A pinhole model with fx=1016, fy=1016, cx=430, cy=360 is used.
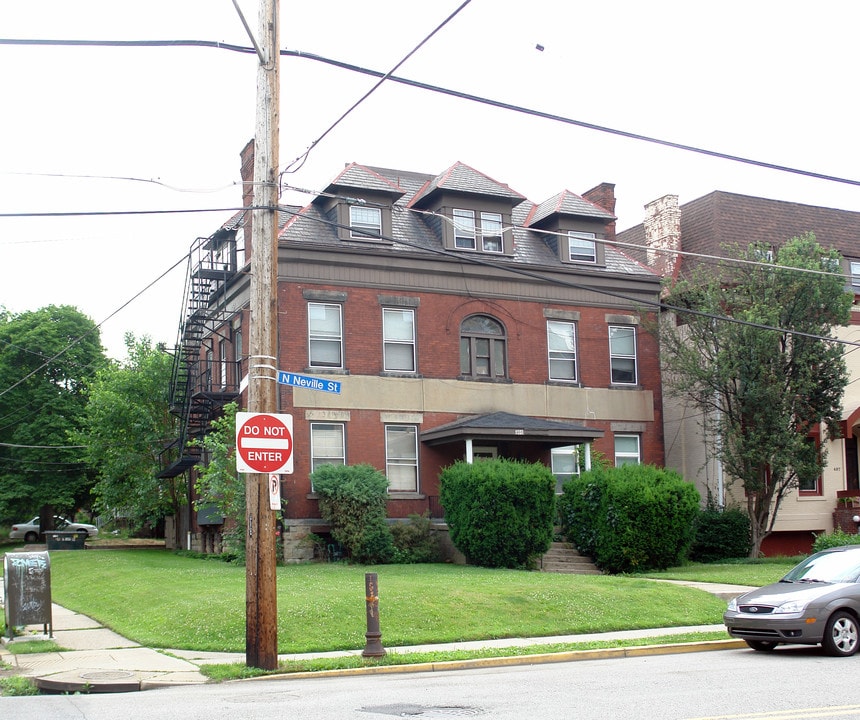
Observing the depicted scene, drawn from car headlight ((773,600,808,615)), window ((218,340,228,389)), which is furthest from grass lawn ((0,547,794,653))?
window ((218,340,228,389))

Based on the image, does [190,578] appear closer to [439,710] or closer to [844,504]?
[439,710]

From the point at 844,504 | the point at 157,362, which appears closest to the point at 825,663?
the point at 844,504

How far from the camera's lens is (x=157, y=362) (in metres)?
36.3

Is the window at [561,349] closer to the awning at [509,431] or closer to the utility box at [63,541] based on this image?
the awning at [509,431]

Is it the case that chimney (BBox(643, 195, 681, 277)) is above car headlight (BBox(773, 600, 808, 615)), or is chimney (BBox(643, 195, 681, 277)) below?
above

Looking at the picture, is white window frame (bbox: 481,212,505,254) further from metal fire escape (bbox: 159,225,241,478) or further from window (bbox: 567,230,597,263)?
metal fire escape (bbox: 159,225,241,478)

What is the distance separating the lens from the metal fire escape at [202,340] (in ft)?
98.8

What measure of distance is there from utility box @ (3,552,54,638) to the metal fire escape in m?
13.8

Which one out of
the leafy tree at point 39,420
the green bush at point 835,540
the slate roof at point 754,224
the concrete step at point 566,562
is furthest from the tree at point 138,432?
the green bush at point 835,540

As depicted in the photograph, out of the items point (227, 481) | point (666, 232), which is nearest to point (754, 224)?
point (666, 232)

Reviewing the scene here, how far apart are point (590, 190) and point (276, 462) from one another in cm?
2445

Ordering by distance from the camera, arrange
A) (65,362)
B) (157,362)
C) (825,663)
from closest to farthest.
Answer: (825,663)
(157,362)
(65,362)

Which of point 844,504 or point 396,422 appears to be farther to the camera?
point 844,504

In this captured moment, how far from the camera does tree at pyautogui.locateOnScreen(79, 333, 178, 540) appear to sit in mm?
36062
